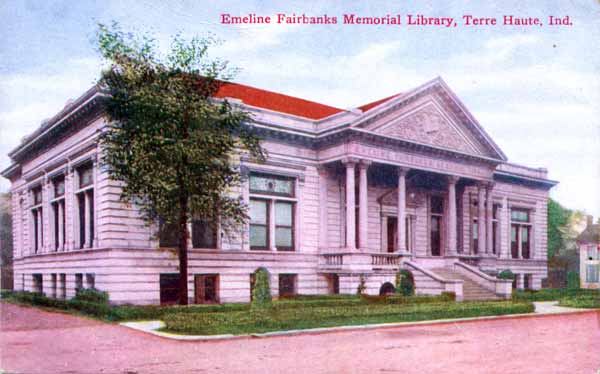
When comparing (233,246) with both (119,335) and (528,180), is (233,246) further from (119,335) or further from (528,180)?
(528,180)

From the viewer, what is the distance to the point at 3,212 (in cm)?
2664

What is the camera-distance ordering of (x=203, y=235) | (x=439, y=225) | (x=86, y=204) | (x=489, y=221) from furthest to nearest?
1. (x=489, y=221)
2. (x=439, y=225)
3. (x=203, y=235)
4. (x=86, y=204)

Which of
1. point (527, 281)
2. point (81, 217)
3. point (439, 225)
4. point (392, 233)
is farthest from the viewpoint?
point (527, 281)

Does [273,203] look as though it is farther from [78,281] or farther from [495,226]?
[495,226]

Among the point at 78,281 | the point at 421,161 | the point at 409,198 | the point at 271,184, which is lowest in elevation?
the point at 78,281

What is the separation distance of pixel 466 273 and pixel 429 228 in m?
4.10

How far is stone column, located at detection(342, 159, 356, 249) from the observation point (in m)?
29.7

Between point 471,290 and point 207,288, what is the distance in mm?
13615

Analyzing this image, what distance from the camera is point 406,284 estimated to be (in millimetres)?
28422

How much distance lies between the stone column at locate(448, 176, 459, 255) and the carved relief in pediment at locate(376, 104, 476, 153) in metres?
2.00

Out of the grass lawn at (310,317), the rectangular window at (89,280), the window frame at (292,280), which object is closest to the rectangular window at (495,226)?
the grass lawn at (310,317)

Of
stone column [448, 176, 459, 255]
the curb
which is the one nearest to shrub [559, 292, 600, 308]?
the curb

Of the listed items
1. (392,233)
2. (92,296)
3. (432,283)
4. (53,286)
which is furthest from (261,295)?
(392,233)

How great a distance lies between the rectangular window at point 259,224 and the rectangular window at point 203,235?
242 cm
